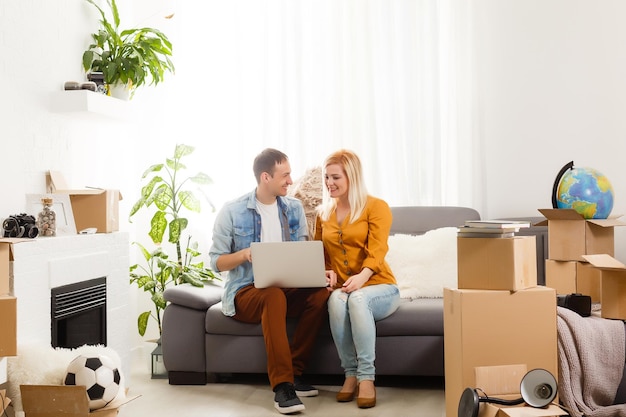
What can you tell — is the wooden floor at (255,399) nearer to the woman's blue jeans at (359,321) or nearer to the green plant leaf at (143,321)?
the woman's blue jeans at (359,321)

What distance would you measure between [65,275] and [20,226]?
1.23 ft

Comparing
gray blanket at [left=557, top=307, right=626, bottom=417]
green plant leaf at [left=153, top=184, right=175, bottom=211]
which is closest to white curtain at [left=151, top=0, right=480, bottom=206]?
green plant leaf at [left=153, top=184, right=175, bottom=211]

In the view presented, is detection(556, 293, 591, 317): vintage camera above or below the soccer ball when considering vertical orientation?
above

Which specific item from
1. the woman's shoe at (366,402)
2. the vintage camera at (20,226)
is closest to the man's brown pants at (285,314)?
the woman's shoe at (366,402)

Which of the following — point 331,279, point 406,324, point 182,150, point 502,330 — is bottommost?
point 406,324

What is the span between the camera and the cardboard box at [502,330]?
2.91 metres

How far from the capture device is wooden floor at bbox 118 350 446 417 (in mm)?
3391

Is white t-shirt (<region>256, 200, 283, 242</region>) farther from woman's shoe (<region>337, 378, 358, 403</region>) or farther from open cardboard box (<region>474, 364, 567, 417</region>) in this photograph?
open cardboard box (<region>474, 364, 567, 417</region>)

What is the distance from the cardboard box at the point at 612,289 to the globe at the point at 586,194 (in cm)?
32

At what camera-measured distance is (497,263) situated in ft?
9.61

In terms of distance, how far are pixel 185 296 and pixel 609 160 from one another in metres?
2.66

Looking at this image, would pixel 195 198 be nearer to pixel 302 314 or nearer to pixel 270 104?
pixel 270 104

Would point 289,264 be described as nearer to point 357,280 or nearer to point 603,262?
point 357,280

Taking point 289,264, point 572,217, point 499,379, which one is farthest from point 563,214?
point 289,264
